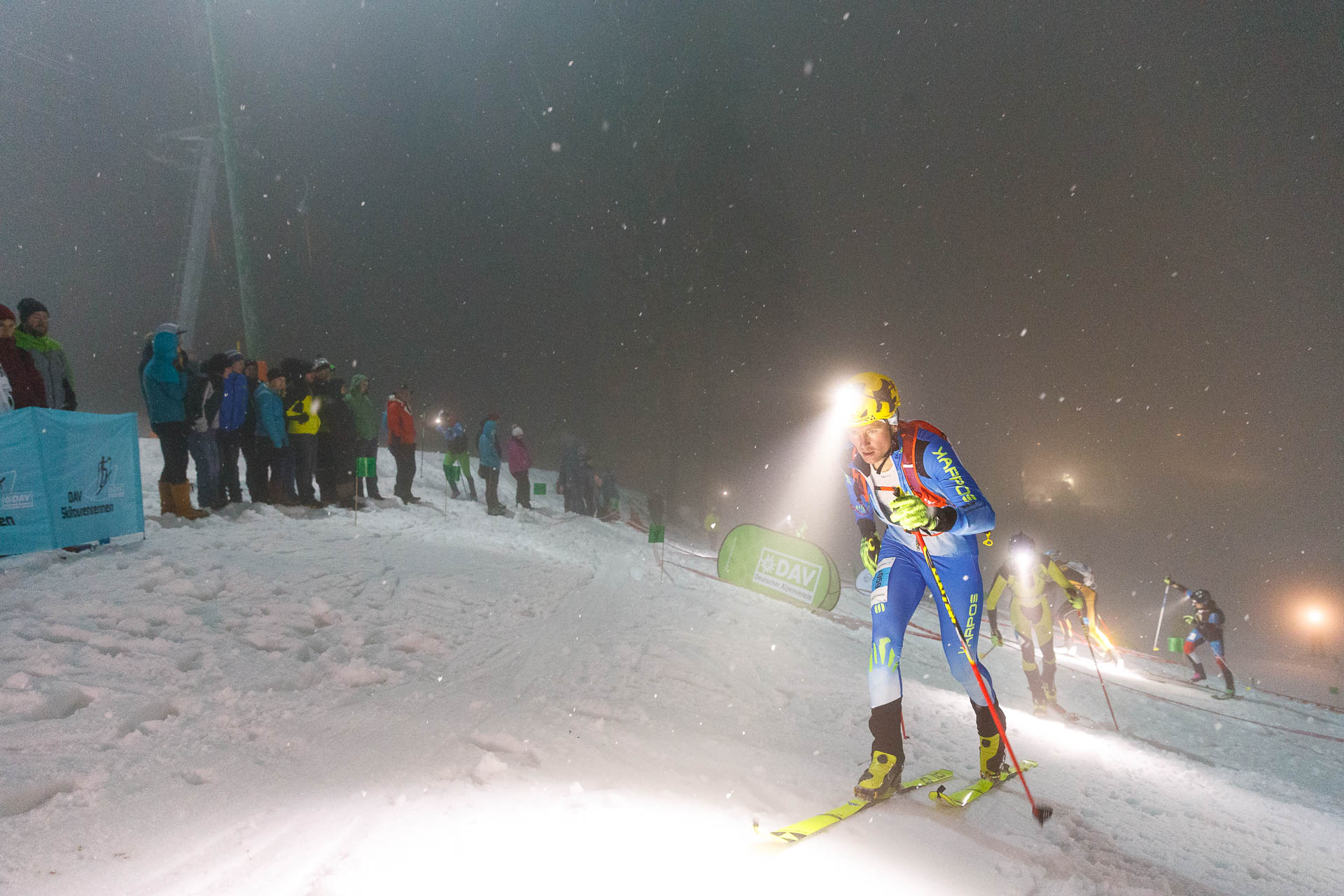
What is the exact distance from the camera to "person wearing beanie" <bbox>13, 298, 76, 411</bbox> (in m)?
6.17

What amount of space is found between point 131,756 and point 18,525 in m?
4.19

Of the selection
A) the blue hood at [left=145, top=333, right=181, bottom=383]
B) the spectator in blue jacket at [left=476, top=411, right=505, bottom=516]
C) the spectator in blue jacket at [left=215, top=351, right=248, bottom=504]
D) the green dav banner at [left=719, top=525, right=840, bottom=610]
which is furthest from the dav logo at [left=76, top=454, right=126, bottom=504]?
the green dav banner at [left=719, top=525, right=840, bottom=610]

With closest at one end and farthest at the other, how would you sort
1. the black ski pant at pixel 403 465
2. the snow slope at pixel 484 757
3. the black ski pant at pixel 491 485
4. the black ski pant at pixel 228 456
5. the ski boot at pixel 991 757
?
the snow slope at pixel 484 757 → the ski boot at pixel 991 757 → the black ski pant at pixel 228 456 → the black ski pant at pixel 403 465 → the black ski pant at pixel 491 485

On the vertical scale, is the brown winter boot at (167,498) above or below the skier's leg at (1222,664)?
above

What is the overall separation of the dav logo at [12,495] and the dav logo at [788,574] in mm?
9306

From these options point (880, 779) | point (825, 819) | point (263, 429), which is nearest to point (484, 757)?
point (825, 819)

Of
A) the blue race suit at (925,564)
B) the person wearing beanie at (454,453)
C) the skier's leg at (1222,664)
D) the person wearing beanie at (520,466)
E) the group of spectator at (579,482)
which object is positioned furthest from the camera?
the group of spectator at (579,482)

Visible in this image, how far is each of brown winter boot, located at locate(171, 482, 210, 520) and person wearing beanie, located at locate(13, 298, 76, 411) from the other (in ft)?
4.34

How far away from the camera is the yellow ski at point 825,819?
8.93 feet

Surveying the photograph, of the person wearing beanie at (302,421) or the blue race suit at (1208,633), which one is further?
the blue race suit at (1208,633)

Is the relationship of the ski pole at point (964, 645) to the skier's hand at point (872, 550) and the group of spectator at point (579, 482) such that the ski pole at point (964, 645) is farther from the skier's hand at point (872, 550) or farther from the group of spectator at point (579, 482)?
the group of spectator at point (579, 482)

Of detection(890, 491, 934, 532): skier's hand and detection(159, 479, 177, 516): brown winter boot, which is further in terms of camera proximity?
detection(159, 479, 177, 516): brown winter boot

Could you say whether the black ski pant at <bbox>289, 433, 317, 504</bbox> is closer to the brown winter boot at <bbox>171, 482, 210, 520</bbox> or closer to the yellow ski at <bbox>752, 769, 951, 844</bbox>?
the brown winter boot at <bbox>171, 482, 210, 520</bbox>

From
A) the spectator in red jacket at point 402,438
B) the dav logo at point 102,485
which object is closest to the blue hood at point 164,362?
the dav logo at point 102,485
